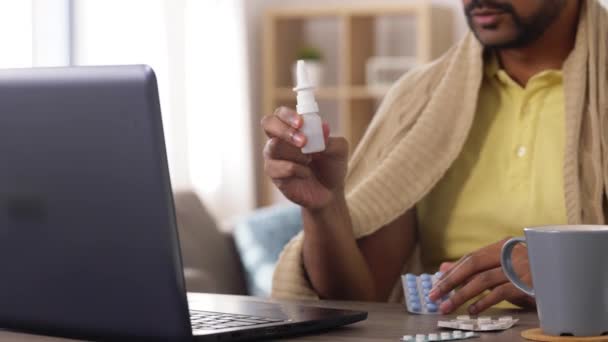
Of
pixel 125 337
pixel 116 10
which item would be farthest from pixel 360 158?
Answer: pixel 116 10

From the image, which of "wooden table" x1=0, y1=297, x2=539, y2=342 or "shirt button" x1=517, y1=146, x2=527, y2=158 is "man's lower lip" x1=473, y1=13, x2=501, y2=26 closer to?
"shirt button" x1=517, y1=146, x2=527, y2=158

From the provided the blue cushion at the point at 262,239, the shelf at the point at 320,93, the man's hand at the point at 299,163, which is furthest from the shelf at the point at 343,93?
the man's hand at the point at 299,163

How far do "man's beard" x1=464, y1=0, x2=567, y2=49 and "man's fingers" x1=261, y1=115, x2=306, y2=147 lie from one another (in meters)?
0.56

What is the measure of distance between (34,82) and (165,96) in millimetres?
3607

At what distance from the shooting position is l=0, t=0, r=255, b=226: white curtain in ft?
12.5

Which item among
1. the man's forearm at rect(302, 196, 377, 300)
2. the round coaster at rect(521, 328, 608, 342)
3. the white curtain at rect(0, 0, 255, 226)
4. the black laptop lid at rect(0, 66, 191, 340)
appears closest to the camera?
the black laptop lid at rect(0, 66, 191, 340)

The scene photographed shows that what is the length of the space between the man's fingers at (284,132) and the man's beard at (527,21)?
22.1 inches

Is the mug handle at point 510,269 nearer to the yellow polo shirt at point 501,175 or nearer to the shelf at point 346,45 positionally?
the yellow polo shirt at point 501,175

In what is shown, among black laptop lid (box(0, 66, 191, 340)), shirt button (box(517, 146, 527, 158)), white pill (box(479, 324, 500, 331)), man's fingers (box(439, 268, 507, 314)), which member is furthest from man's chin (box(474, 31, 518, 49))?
black laptop lid (box(0, 66, 191, 340))

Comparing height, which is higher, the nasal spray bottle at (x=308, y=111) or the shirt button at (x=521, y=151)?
the nasal spray bottle at (x=308, y=111)

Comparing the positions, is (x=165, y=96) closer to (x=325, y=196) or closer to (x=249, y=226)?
(x=249, y=226)

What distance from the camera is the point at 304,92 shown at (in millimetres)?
1086

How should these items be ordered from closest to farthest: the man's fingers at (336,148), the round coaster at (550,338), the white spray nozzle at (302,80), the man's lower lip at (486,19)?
the round coaster at (550,338) → the white spray nozzle at (302,80) → the man's fingers at (336,148) → the man's lower lip at (486,19)

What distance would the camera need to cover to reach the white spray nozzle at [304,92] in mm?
1085
